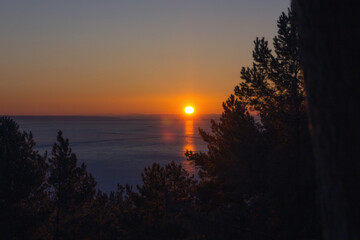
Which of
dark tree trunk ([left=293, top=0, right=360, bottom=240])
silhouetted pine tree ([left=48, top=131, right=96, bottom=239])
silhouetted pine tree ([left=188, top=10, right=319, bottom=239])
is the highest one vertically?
dark tree trunk ([left=293, top=0, right=360, bottom=240])

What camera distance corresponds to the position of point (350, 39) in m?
1.54

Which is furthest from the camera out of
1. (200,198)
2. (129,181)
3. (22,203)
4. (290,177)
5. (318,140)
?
(129,181)

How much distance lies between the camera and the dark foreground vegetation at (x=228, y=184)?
866 centimetres

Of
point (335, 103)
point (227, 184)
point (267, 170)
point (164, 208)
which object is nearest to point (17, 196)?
point (164, 208)

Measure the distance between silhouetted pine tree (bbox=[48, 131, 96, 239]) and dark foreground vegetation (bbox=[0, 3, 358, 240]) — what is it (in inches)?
2.3

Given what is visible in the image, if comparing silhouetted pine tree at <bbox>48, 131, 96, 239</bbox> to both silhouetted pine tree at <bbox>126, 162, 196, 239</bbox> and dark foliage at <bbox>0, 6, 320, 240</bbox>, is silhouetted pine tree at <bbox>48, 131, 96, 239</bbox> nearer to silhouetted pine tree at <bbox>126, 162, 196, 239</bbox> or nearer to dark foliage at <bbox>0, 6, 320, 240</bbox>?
dark foliage at <bbox>0, 6, 320, 240</bbox>

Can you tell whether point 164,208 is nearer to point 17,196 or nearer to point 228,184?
point 228,184

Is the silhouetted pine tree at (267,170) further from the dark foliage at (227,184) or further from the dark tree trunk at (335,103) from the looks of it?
the dark tree trunk at (335,103)

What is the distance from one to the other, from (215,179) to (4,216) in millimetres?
9683

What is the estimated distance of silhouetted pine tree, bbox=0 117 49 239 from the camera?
556 inches

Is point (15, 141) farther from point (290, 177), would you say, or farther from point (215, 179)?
point (290, 177)

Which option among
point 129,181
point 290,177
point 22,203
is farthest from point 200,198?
point 129,181

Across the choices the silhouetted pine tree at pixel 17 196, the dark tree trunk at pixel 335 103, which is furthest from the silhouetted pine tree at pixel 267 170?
the silhouetted pine tree at pixel 17 196

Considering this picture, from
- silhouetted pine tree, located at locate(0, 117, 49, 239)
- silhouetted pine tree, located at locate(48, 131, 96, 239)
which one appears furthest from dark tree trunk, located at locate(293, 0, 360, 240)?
silhouetted pine tree, located at locate(48, 131, 96, 239)
